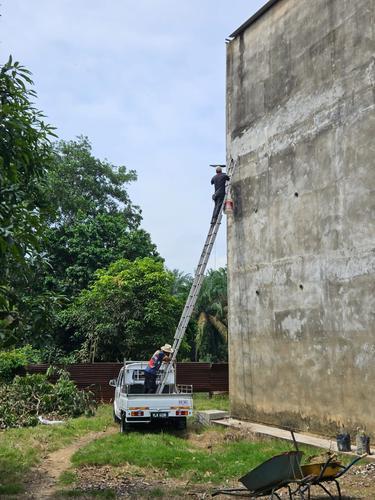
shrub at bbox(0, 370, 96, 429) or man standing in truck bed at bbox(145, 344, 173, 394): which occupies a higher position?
man standing in truck bed at bbox(145, 344, 173, 394)

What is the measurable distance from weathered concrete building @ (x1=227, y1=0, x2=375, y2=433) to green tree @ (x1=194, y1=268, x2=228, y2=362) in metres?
17.5

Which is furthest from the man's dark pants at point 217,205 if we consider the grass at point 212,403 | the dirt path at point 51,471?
the dirt path at point 51,471

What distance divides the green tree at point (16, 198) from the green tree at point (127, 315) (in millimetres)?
19739

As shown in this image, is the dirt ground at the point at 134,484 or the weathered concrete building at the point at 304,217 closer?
the dirt ground at the point at 134,484

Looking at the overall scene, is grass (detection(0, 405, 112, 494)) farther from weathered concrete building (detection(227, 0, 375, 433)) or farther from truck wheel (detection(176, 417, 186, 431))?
weathered concrete building (detection(227, 0, 375, 433))

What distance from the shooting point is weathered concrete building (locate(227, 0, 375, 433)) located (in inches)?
499

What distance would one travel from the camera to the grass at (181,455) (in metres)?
10.4

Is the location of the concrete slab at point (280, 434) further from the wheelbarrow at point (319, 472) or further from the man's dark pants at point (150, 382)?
the wheelbarrow at point (319, 472)

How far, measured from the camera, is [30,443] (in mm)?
13594

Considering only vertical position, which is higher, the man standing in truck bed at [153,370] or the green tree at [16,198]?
the green tree at [16,198]

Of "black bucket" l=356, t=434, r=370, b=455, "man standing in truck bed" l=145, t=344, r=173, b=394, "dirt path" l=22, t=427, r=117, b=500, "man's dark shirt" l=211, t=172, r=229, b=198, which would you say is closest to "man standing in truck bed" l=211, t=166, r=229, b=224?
"man's dark shirt" l=211, t=172, r=229, b=198

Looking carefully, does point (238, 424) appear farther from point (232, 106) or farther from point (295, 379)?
point (232, 106)

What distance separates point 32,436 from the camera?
14492 mm

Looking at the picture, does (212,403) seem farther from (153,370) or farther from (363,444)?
(363,444)
